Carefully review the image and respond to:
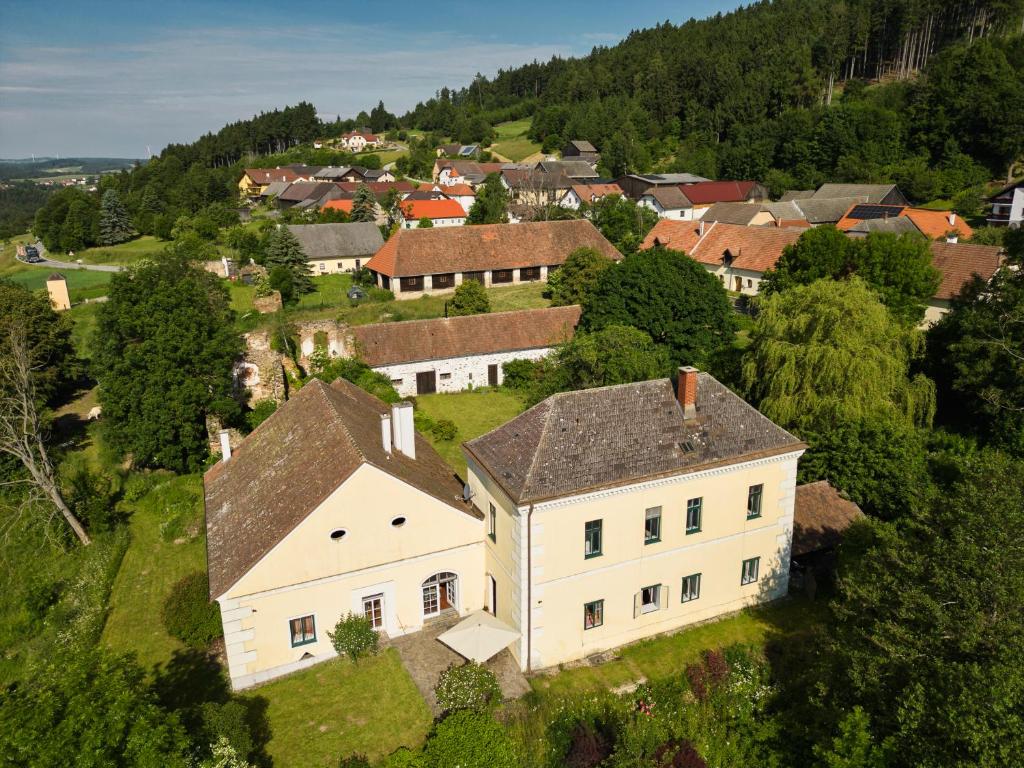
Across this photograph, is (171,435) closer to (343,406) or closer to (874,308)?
(343,406)

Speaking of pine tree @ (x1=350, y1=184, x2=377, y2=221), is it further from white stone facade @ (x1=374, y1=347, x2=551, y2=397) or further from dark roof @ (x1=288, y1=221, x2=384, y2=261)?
white stone facade @ (x1=374, y1=347, x2=551, y2=397)

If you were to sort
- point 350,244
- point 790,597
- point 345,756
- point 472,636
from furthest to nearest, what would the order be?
point 350,244 < point 790,597 < point 472,636 < point 345,756

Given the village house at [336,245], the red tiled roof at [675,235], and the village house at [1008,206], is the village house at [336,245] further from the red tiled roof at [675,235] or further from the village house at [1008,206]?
the village house at [1008,206]

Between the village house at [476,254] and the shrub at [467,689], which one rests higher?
the village house at [476,254]

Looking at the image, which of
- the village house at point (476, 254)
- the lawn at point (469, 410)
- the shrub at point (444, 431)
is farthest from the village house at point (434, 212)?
the shrub at point (444, 431)

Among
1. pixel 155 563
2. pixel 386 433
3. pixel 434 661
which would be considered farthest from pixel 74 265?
pixel 434 661

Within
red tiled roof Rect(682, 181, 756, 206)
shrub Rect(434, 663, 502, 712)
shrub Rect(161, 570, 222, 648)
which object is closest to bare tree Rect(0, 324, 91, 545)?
shrub Rect(161, 570, 222, 648)

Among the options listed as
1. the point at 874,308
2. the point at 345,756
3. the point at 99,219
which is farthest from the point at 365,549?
the point at 99,219

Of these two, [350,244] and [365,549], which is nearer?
[365,549]
